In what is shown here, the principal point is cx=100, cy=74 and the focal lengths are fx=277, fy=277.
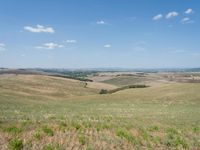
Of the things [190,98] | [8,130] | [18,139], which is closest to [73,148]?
[18,139]

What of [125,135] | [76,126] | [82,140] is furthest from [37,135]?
[125,135]

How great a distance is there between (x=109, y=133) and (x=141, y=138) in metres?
1.64

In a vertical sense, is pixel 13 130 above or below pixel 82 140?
above

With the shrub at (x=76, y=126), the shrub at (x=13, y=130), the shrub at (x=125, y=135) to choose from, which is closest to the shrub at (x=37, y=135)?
the shrub at (x=13, y=130)

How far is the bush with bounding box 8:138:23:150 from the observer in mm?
11455

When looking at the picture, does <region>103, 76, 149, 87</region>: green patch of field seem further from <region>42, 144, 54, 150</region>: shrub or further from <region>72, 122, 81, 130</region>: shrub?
<region>42, 144, 54, 150</region>: shrub

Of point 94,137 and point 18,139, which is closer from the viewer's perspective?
point 18,139

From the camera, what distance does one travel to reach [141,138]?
1409 cm

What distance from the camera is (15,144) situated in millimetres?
11602

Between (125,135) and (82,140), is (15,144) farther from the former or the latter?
(125,135)

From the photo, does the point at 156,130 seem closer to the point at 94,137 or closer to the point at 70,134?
the point at 94,137

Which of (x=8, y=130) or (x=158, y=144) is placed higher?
(x=8, y=130)

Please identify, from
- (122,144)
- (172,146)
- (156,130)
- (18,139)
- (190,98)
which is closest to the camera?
(18,139)

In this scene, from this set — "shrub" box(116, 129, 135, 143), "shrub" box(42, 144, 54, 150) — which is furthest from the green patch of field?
"shrub" box(42, 144, 54, 150)
